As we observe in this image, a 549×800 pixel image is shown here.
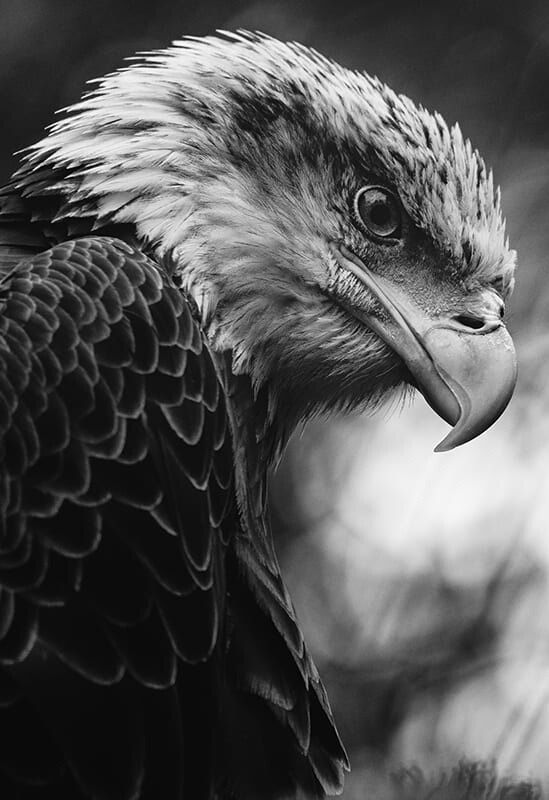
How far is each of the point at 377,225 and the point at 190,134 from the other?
36 cm

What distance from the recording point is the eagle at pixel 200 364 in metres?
1.82

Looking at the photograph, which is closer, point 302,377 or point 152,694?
point 152,694

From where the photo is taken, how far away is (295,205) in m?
2.30

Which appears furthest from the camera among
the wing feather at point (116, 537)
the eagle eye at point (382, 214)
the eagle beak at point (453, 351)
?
the eagle eye at point (382, 214)

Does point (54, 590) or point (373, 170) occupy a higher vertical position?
point (373, 170)

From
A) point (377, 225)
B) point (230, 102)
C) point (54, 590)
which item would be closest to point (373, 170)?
point (377, 225)

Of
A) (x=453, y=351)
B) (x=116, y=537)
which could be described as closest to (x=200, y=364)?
(x=116, y=537)

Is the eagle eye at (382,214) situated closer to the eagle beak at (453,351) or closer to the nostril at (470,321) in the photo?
the eagle beak at (453,351)

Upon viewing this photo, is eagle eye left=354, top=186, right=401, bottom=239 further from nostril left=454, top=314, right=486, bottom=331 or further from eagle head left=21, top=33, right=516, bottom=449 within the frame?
nostril left=454, top=314, right=486, bottom=331

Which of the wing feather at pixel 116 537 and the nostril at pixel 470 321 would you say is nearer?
the wing feather at pixel 116 537

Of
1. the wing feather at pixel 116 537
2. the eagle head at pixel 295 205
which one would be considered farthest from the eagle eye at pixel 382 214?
the wing feather at pixel 116 537

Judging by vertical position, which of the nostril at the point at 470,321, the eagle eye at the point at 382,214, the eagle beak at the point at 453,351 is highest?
the eagle eye at the point at 382,214

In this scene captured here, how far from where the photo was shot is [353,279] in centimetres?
229

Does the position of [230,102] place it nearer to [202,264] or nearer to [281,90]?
[281,90]
